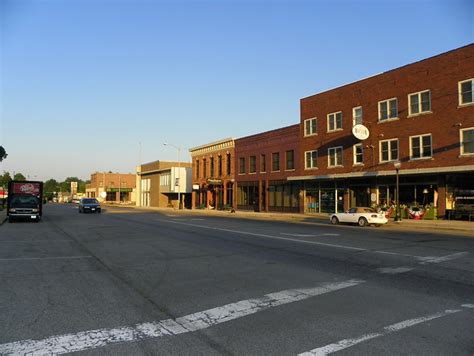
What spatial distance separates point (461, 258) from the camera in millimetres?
12227

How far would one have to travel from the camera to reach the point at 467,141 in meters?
27.3

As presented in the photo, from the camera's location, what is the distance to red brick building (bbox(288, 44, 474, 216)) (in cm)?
2778

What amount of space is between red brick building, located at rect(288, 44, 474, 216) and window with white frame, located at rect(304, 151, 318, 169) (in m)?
0.09

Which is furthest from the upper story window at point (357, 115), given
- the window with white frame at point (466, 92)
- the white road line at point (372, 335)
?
the white road line at point (372, 335)

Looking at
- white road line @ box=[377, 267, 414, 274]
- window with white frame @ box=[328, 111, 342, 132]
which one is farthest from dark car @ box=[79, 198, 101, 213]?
white road line @ box=[377, 267, 414, 274]

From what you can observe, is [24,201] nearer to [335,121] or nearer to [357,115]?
[335,121]

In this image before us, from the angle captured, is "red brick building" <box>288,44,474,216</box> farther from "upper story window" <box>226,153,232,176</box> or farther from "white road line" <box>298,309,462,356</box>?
"white road line" <box>298,309,462,356</box>

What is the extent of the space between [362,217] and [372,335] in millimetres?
21669

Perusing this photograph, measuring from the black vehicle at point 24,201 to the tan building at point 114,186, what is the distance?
90879mm

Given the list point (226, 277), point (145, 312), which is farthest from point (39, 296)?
point (226, 277)

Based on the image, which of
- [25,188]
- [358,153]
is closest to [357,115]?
[358,153]

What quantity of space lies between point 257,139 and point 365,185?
16638 mm

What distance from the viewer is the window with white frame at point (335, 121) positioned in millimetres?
37562

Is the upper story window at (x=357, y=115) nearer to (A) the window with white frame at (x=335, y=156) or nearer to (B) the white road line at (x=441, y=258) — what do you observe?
(A) the window with white frame at (x=335, y=156)
